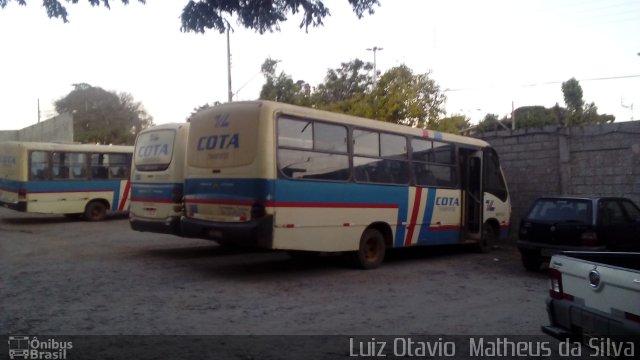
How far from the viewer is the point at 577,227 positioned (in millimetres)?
9602

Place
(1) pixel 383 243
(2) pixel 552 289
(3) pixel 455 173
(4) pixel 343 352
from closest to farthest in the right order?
(2) pixel 552 289 < (4) pixel 343 352 < (1) pixel 383 243 < (3) pixel 455 173

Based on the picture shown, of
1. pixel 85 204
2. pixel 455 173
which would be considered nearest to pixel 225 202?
pixel 455 173

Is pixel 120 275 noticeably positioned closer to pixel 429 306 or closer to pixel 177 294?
pixel 177 294

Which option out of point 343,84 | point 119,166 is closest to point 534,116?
point 343,84

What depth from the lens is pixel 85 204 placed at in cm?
1853

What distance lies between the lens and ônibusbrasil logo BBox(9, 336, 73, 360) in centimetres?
510

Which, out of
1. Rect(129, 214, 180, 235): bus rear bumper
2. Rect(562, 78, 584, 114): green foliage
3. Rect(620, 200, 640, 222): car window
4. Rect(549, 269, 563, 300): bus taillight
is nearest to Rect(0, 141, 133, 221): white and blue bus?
Rect(129, 214, 180, 235): bus rear bumper

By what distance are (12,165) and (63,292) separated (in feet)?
37.9

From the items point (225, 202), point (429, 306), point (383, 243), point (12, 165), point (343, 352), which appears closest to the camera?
point (343, 352)

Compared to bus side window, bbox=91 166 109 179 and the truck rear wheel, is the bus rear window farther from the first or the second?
the truck rear wheel

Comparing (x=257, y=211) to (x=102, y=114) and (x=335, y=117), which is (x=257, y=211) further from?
(x=102, y=114)

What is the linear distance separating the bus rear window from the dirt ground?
1936 mm

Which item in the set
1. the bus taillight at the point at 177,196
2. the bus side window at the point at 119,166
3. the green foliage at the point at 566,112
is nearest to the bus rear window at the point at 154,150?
the bus taillight at the point at 177,196

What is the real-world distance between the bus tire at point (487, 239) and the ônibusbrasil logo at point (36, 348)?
33.6ft
